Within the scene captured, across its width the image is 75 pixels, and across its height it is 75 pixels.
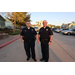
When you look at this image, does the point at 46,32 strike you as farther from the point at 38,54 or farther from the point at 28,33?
the point at 38,54

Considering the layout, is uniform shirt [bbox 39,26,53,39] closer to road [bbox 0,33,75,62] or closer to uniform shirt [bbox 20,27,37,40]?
uniform shirt [bbox 20,27,37,40]

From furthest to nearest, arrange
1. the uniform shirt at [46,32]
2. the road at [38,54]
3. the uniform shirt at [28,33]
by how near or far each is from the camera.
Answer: the road at [38,54] < the uniform shirt at [28,33] < the uniform shirt at [46,32]

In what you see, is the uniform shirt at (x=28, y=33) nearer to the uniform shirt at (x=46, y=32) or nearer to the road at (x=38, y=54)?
the uniform shirt at (x=46, y=32)

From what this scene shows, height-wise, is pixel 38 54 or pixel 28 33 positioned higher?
pixel 28 33

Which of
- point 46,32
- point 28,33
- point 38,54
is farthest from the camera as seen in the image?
point 38,54

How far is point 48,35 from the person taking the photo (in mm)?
2297

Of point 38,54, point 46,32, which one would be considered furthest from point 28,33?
point 38,54

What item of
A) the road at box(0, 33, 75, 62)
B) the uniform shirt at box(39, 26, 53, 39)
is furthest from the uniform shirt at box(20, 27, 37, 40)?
the road at box(0, 33, 75, 62)

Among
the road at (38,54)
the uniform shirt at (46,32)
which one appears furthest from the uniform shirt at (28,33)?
the road at (38,54)

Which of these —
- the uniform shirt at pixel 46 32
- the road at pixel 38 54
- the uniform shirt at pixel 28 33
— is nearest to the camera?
the uniform shirt at pixel 46 32

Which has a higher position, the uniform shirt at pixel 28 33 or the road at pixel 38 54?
the uniform shirt at pixel 28 33
